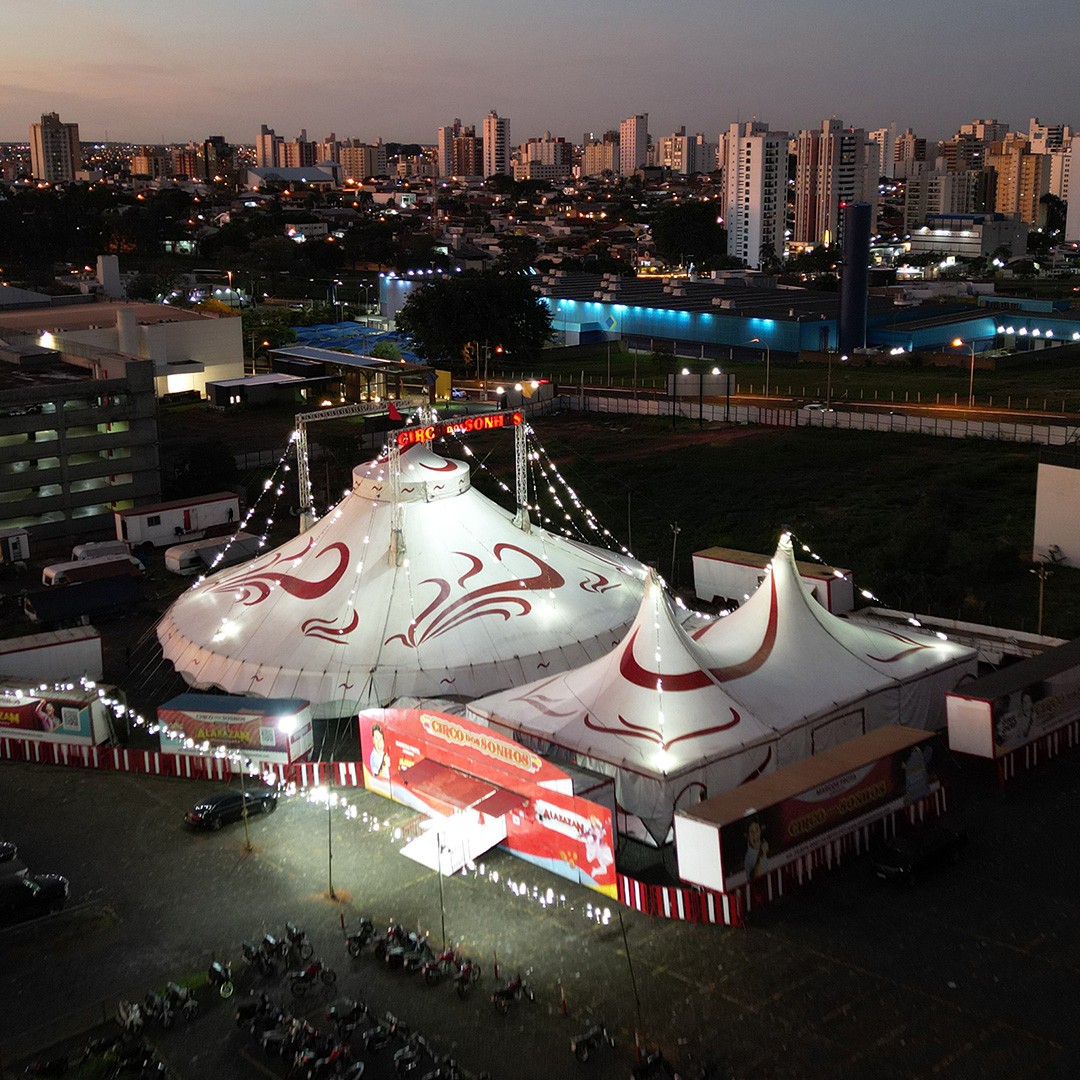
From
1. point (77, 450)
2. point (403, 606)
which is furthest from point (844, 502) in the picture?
point (77, 450)

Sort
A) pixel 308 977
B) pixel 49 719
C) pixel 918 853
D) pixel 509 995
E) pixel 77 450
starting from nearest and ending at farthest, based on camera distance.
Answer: pixel 509 995, pixel 308 977, pixel 918 853, pixel 49 719, pixel 77 450

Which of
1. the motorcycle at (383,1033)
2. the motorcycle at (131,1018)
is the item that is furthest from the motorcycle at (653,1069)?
the motorcycle at (131,1018)

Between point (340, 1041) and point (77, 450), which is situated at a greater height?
point (77, 450)

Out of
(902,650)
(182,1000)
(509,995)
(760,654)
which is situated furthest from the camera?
(902,650)

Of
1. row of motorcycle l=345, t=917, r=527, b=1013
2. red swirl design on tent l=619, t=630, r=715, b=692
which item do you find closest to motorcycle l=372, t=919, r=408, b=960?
row of motorcycle l=345, t=917, r=527, b=1013

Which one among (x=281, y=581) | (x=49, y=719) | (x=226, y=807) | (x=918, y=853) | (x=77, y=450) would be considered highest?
(x=77, y=450)

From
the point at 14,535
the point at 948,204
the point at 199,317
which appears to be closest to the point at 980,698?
the point at 14,535

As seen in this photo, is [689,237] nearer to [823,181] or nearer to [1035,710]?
Answer: [823,181]

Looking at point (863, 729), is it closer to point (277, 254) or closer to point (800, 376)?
point (800, 376)
